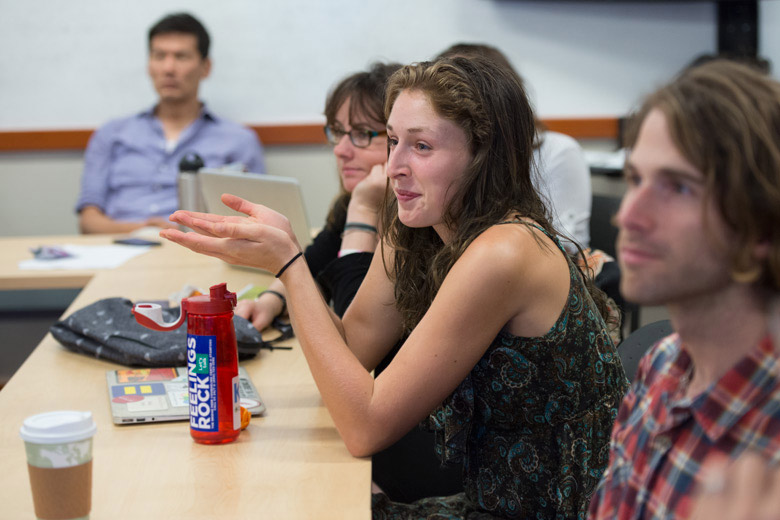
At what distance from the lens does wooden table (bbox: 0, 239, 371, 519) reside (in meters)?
1.00

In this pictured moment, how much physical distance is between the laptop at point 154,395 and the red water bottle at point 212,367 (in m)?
0.10

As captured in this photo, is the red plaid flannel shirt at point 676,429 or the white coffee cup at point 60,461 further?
the white coffee cup at point 60,461

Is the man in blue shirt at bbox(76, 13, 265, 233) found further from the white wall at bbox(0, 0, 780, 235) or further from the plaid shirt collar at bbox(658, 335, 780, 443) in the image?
the plaid shirt collar at bbox(658, 335, 780, 443)

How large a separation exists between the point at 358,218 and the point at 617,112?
7.87ft

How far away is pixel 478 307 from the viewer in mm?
1148

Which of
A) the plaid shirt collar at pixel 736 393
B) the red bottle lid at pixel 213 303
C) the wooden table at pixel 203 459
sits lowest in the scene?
the wooden table at pixel 203 459

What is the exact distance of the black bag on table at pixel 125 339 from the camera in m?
1.46

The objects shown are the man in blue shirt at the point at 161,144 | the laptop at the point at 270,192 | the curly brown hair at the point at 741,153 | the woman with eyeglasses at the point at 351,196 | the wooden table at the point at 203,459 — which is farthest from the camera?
the man in blue shirt at the point at 161,144

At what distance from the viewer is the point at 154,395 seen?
1.32 m

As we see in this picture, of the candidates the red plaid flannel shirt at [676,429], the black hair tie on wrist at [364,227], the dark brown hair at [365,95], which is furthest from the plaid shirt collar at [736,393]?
the dark brown hair at [365,95]

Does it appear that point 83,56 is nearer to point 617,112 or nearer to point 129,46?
point 129,46

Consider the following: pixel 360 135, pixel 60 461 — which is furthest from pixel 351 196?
pixel 60 461

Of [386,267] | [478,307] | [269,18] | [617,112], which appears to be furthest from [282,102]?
[478,307]

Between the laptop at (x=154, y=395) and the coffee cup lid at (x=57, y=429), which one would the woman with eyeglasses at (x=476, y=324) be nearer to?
the laptop at (x=154, y=395)
